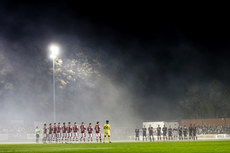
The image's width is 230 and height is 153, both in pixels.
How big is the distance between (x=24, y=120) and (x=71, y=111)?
10898 mm

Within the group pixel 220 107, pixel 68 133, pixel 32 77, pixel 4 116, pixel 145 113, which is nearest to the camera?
pixel 68 133

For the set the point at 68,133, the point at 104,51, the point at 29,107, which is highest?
the point at 104,51

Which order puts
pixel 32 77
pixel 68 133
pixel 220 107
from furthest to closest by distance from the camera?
1. pixel 220 107
2. pixel 32 77
3. pixel 68 133

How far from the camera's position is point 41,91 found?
79.1 metres

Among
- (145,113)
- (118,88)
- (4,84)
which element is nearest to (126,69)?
(118,88)

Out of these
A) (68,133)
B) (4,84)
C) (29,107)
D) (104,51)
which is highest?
(104,51)

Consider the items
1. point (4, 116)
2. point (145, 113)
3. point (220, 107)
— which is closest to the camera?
point (4, 116)

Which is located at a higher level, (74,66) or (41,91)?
(74,66)

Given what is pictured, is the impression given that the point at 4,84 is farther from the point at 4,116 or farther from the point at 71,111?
the point at 71,111

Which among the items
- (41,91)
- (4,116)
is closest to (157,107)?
(41,91)

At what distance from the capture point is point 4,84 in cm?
7525

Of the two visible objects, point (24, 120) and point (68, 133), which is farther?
point (24, 120)

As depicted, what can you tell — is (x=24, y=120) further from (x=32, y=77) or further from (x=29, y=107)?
(x=32, y=77)

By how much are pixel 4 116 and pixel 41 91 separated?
9.92m
